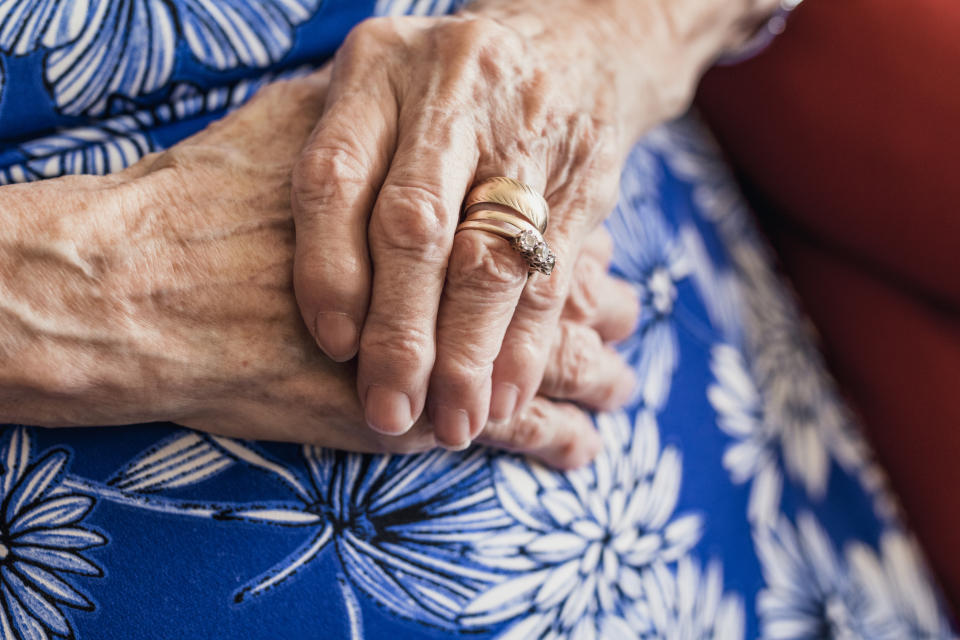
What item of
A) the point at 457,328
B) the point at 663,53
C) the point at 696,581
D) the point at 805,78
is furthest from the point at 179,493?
the point at 805,78

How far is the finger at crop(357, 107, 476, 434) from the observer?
483mm

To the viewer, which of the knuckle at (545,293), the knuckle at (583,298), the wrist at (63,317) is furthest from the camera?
the knuckle at (583,298)

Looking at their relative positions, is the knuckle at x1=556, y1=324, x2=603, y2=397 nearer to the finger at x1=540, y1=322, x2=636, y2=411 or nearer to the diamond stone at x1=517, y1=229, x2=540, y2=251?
the finger at x1=540, y1=322, x2=636, y2=411

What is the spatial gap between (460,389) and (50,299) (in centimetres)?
26

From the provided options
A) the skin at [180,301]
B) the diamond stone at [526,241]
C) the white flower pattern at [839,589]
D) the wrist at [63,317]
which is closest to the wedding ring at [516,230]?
the diamond stone at [526,241]

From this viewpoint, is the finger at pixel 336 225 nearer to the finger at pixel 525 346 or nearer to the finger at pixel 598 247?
the finger at pixel 525 346

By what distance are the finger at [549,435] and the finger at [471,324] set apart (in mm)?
64

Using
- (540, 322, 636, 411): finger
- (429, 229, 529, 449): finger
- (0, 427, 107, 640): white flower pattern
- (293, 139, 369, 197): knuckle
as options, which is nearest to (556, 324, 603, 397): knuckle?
(540, 322, 636, 411): finger

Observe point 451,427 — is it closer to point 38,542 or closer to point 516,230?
point 516,230

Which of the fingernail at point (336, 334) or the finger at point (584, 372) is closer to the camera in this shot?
the fingernail at point (336, 334)

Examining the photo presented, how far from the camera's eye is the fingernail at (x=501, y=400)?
22.2 inches

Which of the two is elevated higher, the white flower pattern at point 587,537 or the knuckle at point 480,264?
the knuckle at point 480,264

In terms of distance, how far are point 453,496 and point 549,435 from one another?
0.30ft

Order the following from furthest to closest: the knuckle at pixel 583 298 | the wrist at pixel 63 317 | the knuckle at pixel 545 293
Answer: the knuckle at pixel 583 298, the knuckle at pixel 545 293, the wrist at pixel 63 317
